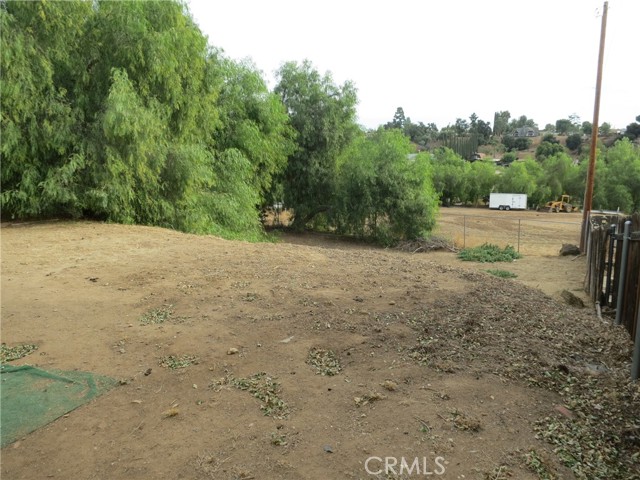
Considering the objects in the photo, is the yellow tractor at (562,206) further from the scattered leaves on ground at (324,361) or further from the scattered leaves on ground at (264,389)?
the scattered leaves on ground at (264,389)

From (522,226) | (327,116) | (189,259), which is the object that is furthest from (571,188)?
(189,259)

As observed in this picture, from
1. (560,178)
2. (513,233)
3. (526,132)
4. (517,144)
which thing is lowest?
(513,233)

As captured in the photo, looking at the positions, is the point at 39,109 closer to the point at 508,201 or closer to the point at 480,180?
the point at 508,201

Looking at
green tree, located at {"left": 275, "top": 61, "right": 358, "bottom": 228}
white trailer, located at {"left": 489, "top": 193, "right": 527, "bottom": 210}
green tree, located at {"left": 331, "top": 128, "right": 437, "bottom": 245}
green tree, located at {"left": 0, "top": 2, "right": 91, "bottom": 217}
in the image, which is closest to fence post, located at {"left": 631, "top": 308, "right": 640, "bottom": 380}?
green tree, located at {"left": 0, "top": 2, "right": 91, "bottom": 217}

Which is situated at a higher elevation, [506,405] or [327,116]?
[327,116]

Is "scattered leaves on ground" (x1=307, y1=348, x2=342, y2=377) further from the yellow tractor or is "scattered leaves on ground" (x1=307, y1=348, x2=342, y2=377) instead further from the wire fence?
the yellow tractor

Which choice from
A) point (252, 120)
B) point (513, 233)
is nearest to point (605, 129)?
point (513, 233)

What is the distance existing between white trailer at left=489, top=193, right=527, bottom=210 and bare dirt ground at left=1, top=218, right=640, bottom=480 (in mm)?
43142

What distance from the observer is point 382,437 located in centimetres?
231

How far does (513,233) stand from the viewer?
27.6 m

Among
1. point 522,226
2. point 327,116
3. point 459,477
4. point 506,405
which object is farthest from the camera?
point 522,226

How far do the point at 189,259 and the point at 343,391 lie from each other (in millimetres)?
4470

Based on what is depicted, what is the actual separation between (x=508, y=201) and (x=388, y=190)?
29089 millimetres

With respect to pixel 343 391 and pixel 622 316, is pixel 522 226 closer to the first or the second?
pixel 622 316
